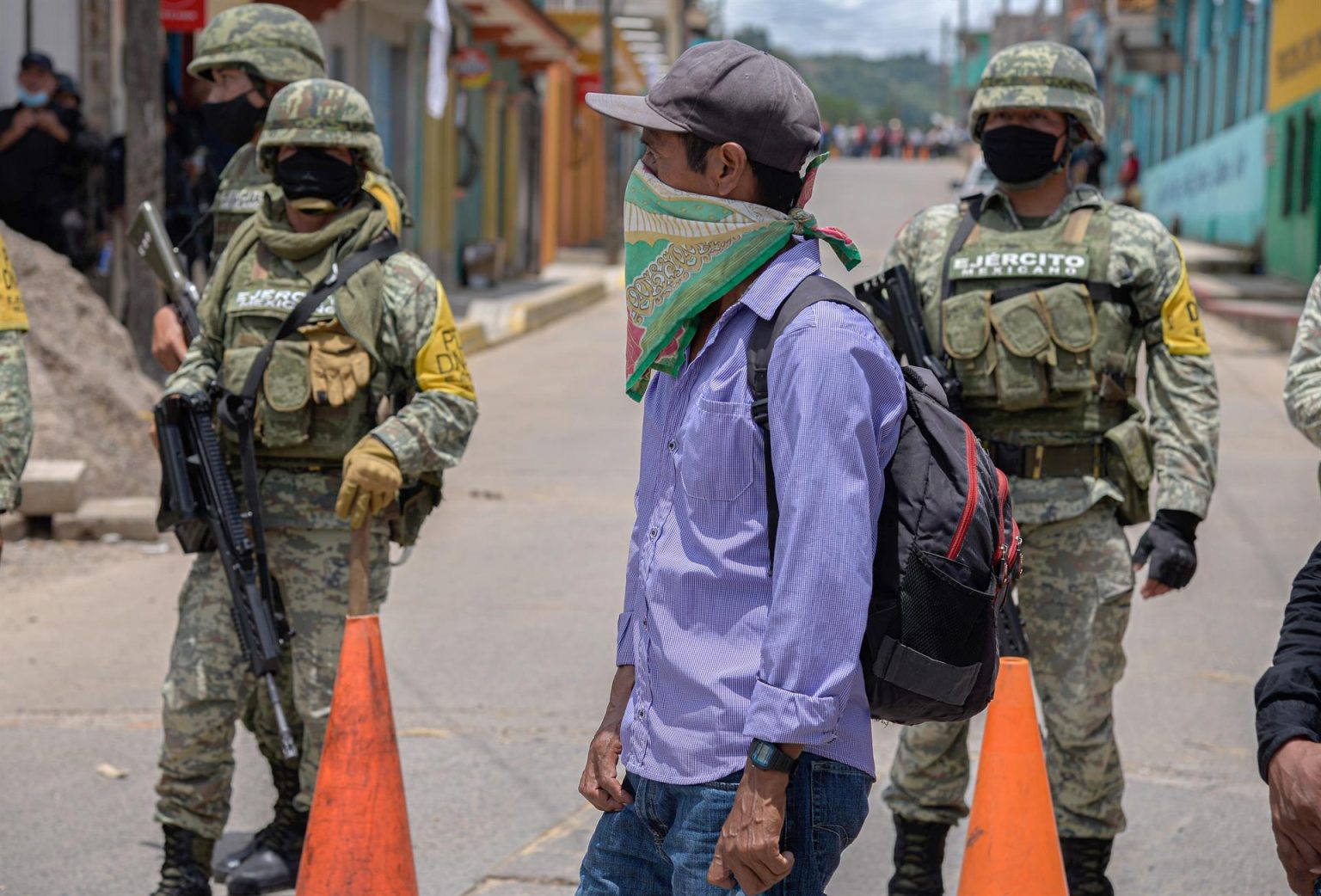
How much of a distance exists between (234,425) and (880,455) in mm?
2099

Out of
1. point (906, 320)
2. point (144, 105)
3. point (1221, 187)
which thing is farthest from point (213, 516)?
point (1221, 187)

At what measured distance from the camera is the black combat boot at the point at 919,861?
13.6 feet

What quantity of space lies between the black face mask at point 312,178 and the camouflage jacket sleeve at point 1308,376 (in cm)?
224

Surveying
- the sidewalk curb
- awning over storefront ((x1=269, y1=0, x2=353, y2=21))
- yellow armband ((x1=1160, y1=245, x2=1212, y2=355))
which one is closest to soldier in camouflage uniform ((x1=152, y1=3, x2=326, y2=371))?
yellow armband ((x1=1160, y1=245, x2=1212, y2=355))

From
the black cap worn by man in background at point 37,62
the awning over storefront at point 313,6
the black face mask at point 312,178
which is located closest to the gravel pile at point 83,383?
the black cap worn by man in background at point 37,62

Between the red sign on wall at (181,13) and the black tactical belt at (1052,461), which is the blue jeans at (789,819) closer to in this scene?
the black tactical belt at (1052,461)

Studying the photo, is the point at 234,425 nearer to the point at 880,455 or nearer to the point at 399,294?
the point at 399,294

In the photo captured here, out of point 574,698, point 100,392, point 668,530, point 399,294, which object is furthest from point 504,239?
point 668,530

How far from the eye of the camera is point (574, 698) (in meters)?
6.14

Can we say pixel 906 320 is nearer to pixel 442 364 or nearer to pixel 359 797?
pixel 442 364

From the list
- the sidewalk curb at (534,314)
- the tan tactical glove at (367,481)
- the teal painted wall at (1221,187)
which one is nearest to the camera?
the tan tactical glove at (367,481)

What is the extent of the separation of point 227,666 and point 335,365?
2.45 feet

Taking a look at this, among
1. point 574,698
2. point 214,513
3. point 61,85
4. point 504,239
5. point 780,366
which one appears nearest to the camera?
point 780,366

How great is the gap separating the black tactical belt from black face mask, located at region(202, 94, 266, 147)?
2172 mm
